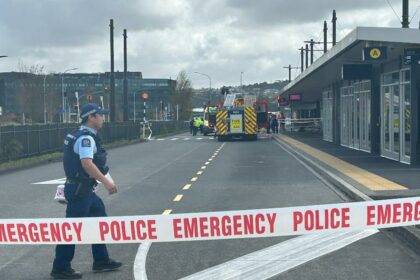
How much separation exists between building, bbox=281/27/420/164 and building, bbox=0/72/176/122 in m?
28.2

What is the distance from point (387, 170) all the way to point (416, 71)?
3450 millimetres

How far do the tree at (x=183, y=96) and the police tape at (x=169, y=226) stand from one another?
96.6 m

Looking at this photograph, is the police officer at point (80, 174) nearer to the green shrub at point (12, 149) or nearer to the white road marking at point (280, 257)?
the white road marking at point (280, 257)

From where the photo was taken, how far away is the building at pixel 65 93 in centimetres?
7981

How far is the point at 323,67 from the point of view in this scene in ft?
94.4

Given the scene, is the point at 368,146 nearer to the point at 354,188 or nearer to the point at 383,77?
the point at 383,77

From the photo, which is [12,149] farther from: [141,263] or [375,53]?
[141,263]

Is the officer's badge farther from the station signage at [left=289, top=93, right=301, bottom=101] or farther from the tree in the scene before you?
the tree

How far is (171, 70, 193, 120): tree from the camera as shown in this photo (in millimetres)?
103875

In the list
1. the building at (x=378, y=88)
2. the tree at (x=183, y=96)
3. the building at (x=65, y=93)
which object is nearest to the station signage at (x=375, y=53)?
the building at (x=378, y=88)

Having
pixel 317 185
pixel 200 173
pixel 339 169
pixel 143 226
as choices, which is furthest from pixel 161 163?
pixel 143 226

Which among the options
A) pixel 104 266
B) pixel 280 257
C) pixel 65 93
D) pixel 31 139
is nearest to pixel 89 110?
pixel 104 266

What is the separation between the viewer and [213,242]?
920 cm

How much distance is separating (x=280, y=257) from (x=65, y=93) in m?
63.6
